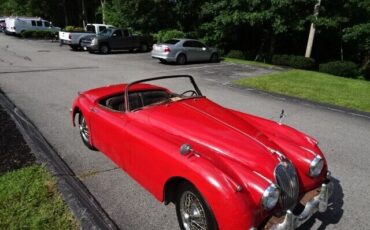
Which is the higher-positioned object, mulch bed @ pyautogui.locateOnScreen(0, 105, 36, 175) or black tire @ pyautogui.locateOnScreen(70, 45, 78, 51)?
mulch bed @ pyautogui.locateOnScreen(0, 105, 36, 175)

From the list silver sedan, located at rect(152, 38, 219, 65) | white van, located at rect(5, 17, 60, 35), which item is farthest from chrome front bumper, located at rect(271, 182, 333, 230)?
white van, located at rect(5, 17, 60, 35)

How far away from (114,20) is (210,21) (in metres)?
12.1

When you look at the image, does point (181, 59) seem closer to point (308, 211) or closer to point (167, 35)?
point (167, 35)

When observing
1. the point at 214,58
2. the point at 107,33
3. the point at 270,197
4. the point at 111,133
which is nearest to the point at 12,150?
the point at 111,133

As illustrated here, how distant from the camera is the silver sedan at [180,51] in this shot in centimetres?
1938

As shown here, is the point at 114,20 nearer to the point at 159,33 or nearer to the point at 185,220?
the point at 159,33

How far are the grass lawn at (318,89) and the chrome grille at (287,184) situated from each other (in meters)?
7.65

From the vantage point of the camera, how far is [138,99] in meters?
5.25

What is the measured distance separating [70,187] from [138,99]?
1685 millimetres

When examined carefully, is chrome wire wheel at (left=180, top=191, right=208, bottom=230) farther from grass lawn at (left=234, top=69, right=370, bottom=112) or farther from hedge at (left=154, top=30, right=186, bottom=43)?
hedge at (left=154, top=30, right=186, bottom=43)

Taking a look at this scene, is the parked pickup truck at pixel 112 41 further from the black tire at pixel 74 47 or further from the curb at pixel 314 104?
the curb at pixel 314 104

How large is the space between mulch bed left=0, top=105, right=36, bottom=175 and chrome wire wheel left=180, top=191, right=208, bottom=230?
2.93 metres

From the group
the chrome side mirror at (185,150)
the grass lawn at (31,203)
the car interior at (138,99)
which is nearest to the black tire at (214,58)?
the car interior at (138,99)

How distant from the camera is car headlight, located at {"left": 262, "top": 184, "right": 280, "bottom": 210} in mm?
3104
